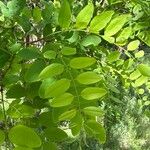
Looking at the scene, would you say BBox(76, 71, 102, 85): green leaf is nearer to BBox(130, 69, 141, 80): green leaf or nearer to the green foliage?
the green foliage

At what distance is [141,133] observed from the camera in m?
4.73

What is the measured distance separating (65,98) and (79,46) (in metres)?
0.18

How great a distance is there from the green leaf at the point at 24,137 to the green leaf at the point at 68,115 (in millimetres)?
37

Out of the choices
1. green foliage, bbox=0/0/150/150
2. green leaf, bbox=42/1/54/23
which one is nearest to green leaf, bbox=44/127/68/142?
green foliage, bbox=0/0/150/150

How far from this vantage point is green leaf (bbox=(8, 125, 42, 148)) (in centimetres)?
47

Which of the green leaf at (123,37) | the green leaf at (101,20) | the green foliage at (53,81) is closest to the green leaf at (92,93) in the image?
the green foliage at (53,81)

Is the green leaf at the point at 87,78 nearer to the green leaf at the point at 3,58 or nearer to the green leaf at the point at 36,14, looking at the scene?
the green leaf at the point at 3,58

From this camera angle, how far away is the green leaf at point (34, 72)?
0.51 m

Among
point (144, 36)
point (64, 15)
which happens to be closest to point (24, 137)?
point (64, 15)

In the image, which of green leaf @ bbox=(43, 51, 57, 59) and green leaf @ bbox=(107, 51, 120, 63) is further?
green leaf @ bbox=(107, 51, 120, 63)

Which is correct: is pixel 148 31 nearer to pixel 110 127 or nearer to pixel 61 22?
pixel 61 22

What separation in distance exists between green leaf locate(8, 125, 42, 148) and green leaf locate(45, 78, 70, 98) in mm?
49

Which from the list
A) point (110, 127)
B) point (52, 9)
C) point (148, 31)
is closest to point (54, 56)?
point (52, 9)

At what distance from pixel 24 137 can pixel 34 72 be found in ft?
0.29
